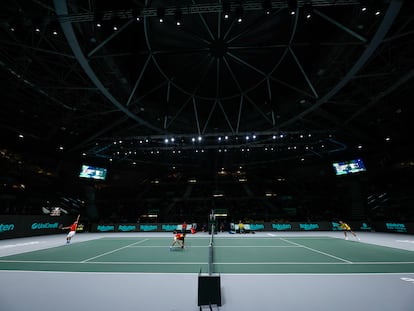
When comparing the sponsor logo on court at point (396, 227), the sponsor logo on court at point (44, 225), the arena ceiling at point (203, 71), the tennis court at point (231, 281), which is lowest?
the tennis court at point (231, 281)

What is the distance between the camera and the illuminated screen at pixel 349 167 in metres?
35.2

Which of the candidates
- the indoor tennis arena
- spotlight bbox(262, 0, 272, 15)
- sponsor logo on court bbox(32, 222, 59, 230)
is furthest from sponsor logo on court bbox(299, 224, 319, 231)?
sponsor logo on court bbox(32, 222, 59, 230)

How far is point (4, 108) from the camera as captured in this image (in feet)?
82.9

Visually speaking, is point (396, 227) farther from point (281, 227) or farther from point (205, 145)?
point (205, 145)

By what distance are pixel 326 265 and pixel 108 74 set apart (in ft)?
74.6

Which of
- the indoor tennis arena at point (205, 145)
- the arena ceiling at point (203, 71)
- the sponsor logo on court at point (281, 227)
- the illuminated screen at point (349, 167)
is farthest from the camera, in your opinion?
the illuminated screen at point (349, 167)

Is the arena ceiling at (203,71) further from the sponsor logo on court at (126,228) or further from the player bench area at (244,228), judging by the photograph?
the sponsor logo on court at (126,228)

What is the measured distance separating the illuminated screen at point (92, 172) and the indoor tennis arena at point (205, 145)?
0.26 meters

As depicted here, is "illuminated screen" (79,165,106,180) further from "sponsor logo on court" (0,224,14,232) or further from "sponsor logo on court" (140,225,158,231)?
"sponsor logo on court" (0,224,14,232)

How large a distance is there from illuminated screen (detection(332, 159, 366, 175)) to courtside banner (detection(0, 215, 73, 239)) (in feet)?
149

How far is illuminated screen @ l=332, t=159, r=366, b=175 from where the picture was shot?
1385 inches

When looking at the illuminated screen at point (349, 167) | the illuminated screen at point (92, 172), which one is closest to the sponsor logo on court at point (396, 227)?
the illuminated screen at point (349, 167)

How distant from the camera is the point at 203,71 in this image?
2477 centimetres

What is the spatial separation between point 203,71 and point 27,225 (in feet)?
89.8
